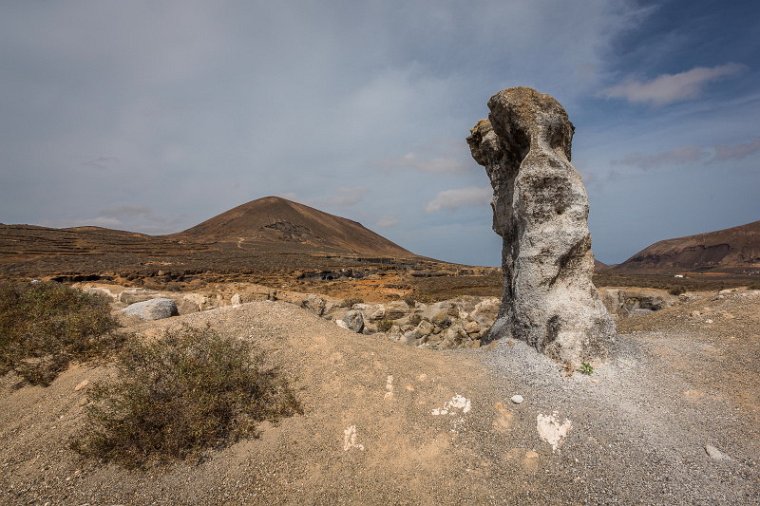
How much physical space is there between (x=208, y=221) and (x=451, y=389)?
4156 inches

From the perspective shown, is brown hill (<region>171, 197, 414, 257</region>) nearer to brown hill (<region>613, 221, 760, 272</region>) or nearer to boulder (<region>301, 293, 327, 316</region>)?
boulder (<region>301, 293, 327, 316</region>)

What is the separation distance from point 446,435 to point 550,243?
5178 mm

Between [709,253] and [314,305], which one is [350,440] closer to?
[314,305]

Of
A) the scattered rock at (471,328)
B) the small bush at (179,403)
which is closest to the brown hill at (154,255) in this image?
the scattered rock at (471,328)

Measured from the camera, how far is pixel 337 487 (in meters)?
5.38

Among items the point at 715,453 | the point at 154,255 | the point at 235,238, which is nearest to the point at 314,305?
the point at 715,453

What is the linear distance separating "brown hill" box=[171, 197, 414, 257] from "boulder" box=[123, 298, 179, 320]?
59092mm

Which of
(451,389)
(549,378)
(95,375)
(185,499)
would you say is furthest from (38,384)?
(549,378)

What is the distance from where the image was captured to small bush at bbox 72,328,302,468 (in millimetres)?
5672

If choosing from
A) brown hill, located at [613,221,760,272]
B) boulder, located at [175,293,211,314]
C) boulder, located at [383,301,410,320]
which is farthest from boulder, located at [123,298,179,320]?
brown hill, located at [613,221,760,272]

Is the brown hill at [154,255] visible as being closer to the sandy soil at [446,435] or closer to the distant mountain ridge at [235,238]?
the distant mountain ridge at [235,238]

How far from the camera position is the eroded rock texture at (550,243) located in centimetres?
851

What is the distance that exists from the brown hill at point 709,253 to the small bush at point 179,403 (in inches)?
3335

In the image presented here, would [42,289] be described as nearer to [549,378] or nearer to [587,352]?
[549,378]
